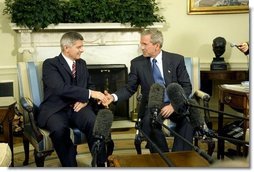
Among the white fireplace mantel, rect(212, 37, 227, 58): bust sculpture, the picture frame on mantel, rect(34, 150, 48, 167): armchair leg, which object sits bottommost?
rect(34, 150, 48, 167): armchair leg

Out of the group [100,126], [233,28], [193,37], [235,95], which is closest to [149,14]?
[193,37]

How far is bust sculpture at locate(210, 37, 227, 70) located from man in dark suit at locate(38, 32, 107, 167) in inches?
36.4

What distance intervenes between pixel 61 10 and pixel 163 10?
681mm

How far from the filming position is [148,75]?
6.15 ft

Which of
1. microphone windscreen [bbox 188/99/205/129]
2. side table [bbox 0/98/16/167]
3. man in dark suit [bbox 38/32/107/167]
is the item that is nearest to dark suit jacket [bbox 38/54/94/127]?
man in dark suit [bbox 38/32/107/167]

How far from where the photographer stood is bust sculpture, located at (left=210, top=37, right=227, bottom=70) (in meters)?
2.37

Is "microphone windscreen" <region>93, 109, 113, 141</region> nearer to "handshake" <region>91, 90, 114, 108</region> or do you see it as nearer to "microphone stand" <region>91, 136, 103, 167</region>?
"microphone stand" <region>91, 136, 103, 167</region>

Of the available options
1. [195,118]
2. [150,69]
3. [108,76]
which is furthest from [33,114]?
[195,118]

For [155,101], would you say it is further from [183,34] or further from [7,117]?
[183,34]

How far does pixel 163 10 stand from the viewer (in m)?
2.57

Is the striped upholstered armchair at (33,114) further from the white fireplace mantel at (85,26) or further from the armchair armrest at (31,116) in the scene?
the white fireplace mantel at (85,26)

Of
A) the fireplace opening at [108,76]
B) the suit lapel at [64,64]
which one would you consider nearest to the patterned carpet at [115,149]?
the fireplace opening at [108,76]

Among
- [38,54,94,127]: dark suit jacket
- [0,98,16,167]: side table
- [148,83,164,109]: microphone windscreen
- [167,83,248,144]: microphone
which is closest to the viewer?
[167,83,248,144]: microphone

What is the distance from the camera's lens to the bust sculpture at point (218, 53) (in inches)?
93.2
